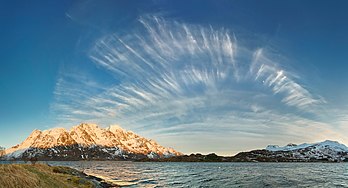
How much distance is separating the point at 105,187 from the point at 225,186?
Result: 23.8m

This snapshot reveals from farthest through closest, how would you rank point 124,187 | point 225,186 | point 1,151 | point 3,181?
point 225,186 < point 124,187 < point 1,151 < point 3,181

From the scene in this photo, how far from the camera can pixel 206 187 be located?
51.0m

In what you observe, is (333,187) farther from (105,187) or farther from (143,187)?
(105,187)

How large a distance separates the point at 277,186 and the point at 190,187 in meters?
17.8

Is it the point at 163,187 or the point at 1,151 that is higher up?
the point at 1,151

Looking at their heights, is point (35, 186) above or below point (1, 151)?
below

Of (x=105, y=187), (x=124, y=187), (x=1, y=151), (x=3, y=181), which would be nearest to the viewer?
(x=3, y=181)

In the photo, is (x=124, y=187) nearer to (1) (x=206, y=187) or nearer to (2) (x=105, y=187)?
(2) (x=105, y=187)

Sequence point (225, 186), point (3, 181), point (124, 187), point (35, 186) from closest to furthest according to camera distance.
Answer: point (3, 181) → point (35, 186) → point (124, 187) → point (225, 186)

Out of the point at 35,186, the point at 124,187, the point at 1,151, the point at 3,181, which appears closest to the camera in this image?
the point at 3,181

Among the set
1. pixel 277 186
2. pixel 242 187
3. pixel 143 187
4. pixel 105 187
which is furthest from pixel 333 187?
pixel 105 187

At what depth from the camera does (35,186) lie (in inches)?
742

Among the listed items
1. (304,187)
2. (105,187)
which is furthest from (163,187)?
(304,187)

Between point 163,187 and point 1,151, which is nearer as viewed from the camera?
point 1,151
